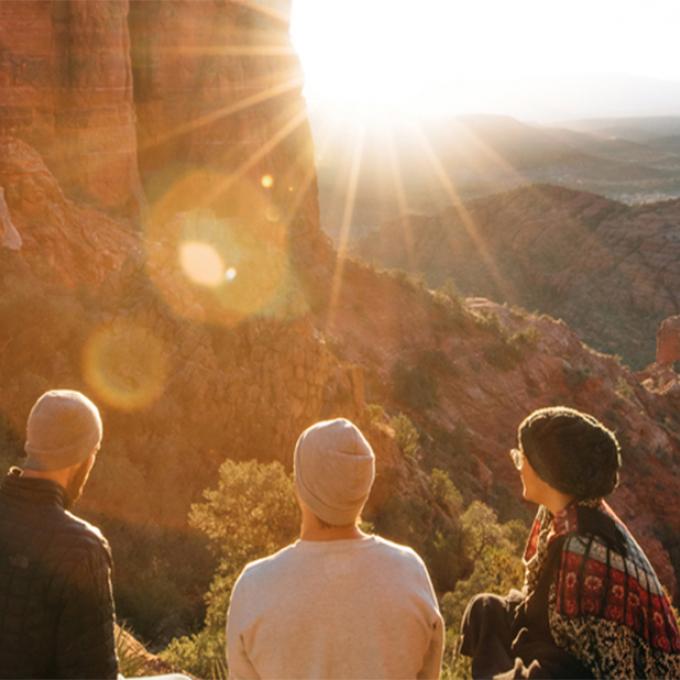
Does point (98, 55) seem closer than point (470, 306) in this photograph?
Yes

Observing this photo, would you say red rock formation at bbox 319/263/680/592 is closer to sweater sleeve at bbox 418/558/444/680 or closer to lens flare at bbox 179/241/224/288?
lens flare at bbox 179/241/224/288

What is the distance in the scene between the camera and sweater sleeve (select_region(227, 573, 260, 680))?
2242mm

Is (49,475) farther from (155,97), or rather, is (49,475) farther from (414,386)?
(155,97)

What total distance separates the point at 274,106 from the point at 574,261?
31.7 metres

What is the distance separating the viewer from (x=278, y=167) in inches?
920

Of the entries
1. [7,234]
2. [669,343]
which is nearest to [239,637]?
[7,234]

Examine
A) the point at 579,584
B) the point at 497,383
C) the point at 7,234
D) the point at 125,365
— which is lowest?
the point at 497,383

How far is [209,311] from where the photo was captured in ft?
36.1

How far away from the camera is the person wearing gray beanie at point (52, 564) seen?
2402mm

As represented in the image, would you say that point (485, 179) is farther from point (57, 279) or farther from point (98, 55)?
point (57, 279)

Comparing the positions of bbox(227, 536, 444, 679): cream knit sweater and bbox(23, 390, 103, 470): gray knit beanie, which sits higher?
bbox(23, 390, 103, 470): gray knit beanie

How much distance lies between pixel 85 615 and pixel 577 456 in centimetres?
190

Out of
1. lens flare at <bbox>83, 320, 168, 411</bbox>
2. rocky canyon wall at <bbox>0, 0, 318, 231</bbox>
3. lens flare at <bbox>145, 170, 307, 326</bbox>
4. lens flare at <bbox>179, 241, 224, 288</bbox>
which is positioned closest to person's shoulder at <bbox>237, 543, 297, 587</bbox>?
lens flare at <bbox>83, 320, 168, 411</bbox>

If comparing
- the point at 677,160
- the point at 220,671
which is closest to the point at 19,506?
the point at 220,671
